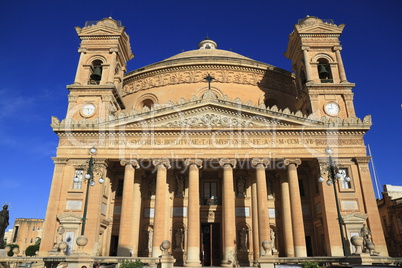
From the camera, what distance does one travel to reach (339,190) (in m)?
24.6

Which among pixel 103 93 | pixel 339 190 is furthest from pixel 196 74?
pixel 339 190

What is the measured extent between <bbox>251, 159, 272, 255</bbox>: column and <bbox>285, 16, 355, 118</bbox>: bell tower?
22.7ft

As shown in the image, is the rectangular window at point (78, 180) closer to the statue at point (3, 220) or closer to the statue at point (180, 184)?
the statue at point (3, 220)

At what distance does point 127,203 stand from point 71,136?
23.8ft

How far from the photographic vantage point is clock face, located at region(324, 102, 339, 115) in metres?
27.5

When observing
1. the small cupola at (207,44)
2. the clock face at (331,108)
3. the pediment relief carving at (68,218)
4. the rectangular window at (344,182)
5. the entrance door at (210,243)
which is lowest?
the entrance door at (210,243)

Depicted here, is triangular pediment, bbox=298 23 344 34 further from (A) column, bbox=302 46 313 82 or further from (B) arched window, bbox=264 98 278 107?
(B) arched window, bbox=264 98 278 107

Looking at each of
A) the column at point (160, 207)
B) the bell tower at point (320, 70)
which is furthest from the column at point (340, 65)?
the column at point (160, 207)

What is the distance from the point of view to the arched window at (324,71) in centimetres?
2948

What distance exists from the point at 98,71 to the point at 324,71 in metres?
21.0

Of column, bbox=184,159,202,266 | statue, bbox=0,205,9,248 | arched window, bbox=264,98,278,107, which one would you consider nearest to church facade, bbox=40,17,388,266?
column, bbox=184,159,202,266

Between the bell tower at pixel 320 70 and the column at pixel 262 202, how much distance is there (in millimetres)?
6932

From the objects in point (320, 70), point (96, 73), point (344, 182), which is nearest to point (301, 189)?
point (344, 182)

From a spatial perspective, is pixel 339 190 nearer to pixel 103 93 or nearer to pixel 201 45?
pixel 103 93
